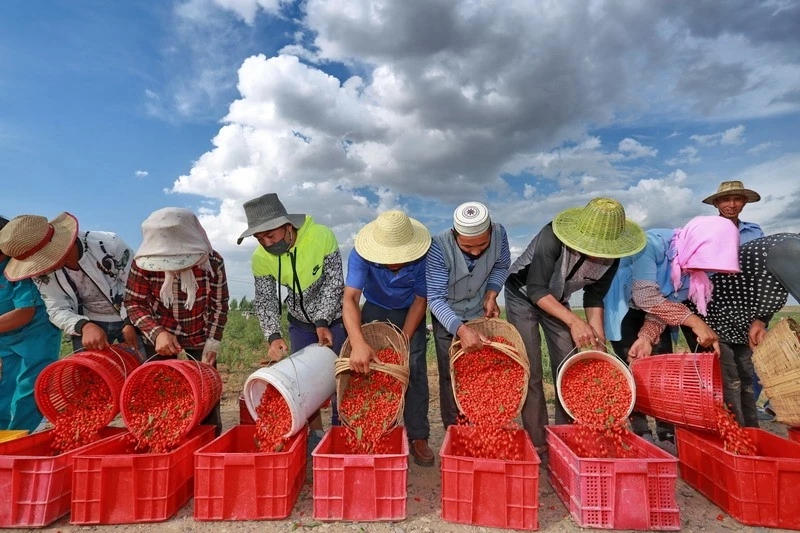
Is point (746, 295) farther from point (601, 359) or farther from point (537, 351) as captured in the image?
point (537, 351)

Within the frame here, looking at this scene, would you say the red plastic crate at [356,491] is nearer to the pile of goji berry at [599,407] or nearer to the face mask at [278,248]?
the pile of goji berry at [599,407]

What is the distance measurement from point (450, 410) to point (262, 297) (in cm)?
182

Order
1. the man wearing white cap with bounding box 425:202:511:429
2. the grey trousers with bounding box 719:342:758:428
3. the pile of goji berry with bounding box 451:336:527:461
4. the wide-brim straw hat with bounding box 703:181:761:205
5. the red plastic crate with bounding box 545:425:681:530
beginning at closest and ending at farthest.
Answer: the red plastic crate with bounding box 545:425:681:530 → the pile of goji berry with bounding box 451:336:527:461 → the man wearing white cap with bounding box 425:202:511:429 → the grey trousers with bounding box 719:342:758:428 → the wide-brim straw hat with bounding box 703:181:761:205

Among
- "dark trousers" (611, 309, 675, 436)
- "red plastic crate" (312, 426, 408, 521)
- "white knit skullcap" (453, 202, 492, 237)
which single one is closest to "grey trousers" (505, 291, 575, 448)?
"white knit skullcap" (453, 202, 492, 237)

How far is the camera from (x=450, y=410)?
4.08 m

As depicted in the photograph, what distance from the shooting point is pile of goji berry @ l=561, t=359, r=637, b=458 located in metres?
3.23

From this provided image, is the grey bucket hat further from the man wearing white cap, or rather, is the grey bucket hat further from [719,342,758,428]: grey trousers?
[719,342,758,428]: grey trousers

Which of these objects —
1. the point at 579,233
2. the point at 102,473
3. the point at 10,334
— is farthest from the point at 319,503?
the point at 10,334

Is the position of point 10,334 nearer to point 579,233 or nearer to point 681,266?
point 579,233

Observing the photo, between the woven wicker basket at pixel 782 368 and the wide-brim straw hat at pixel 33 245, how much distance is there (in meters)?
5.23

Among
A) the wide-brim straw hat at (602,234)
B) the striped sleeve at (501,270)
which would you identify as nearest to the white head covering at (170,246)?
the striped sleeve at (501,270)

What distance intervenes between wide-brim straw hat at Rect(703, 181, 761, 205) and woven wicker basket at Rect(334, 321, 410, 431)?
3972mm

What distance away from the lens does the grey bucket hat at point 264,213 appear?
3788 millimetres

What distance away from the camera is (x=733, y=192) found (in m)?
5.17
